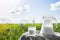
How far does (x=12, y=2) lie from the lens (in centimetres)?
219

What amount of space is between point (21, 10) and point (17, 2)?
11cm

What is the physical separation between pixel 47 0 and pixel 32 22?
0.31m

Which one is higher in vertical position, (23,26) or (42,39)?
(23,26)

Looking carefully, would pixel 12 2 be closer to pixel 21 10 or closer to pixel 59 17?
pixel 21 10

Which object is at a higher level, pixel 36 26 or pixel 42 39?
pixel 36 26

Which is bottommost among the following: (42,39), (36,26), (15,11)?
(42,39)

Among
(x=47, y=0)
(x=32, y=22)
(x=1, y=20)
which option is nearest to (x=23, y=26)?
(x=32, y=22)

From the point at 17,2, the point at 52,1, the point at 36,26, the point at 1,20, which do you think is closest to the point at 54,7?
Answer: the point at 52,1

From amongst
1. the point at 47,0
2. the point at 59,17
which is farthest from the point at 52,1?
the point at 59,17

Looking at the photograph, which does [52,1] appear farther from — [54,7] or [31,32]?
[31,32]

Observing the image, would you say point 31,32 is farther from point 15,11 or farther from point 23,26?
point 15,11

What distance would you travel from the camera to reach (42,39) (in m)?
2.10

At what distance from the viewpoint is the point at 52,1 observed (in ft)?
7.07

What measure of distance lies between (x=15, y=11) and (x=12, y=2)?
11 cm
